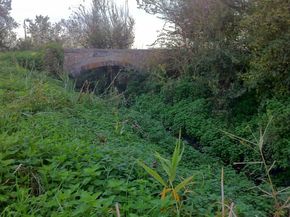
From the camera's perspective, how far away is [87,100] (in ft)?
22.4

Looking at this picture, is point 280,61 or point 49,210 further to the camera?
point 280,61

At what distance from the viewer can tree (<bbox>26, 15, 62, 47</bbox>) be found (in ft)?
55.9

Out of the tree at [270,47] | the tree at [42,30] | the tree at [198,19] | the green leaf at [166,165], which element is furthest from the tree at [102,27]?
the green leaf at [166,165]

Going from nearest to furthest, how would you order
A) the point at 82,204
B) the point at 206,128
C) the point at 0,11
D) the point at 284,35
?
1. the point at 82,204
2. the point at 284,35
3. the point at 206,128
4. the point at 0,11

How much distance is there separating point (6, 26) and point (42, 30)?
69.1 inches

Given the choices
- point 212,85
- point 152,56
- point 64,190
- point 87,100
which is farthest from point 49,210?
point 152,56

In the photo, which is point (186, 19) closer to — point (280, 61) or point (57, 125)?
point (280, 61)

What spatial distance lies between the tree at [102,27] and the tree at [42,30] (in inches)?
44.7

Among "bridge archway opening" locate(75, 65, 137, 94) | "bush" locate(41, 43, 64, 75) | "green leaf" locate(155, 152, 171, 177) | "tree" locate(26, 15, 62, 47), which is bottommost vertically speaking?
"bridge archway opening" locate(75, 65, 137, 94)

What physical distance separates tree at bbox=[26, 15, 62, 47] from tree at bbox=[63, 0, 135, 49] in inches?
44.7

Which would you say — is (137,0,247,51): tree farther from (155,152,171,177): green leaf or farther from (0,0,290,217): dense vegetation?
(155,152,171,177): green leaf

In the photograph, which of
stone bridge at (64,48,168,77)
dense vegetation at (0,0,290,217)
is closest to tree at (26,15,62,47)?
stone bridge at (64,48,168,77)

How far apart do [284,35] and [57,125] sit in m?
4.39

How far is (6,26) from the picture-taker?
60.8 ft
